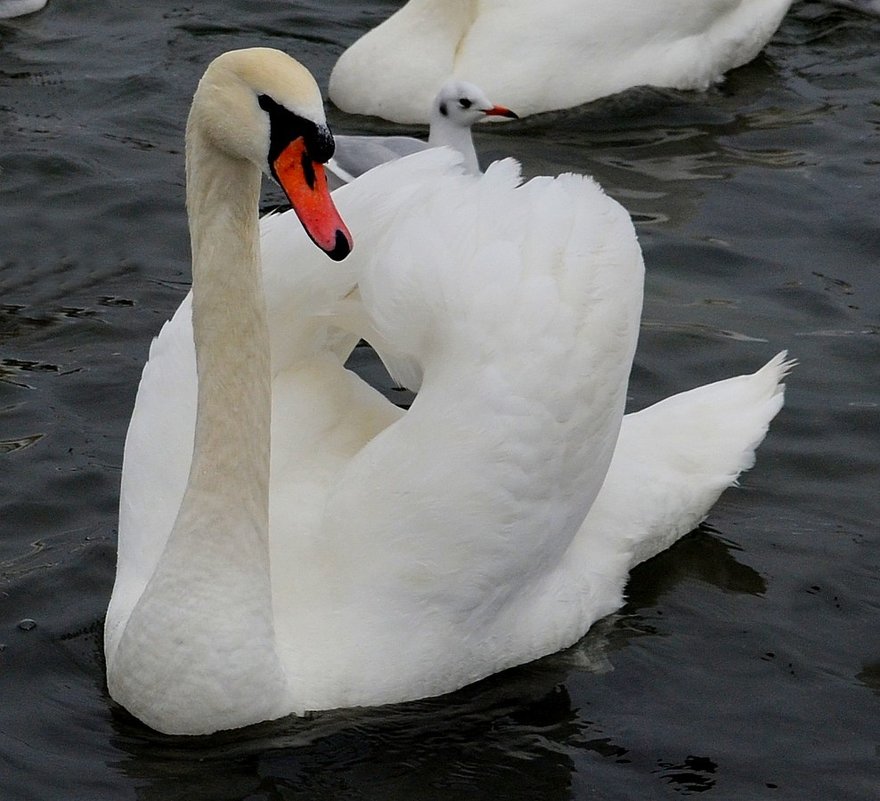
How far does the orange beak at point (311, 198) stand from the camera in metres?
4.61

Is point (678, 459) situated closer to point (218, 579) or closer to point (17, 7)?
point (218, 579)

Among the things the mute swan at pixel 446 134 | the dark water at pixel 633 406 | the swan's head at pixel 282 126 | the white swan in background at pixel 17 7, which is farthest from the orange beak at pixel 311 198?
the white swan in background at pixel 17 7

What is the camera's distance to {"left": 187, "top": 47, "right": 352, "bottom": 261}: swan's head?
466 cm

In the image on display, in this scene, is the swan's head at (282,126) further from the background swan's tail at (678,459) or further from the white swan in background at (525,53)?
the white swan in background at (525,53)

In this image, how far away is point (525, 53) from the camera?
35.1ft

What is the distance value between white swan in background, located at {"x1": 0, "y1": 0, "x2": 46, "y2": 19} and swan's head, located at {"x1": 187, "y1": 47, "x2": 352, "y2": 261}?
299 inches

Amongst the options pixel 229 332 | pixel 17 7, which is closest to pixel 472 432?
pixel 229 332

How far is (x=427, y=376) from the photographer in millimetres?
5766

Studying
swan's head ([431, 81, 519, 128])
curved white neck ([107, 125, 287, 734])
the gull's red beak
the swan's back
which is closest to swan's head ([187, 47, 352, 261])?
curved white neck ([107, 125, 287, 734])

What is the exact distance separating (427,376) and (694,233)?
404cm

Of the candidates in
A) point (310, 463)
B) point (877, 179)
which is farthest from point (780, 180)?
point (310, 463)

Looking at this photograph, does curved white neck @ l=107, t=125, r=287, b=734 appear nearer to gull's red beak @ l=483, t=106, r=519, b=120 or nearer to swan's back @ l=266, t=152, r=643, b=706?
swan's back @ l=266, t=152, r=643, b=706

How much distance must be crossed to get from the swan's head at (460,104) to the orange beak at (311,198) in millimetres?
4669

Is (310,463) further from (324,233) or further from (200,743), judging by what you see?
(324,233)
